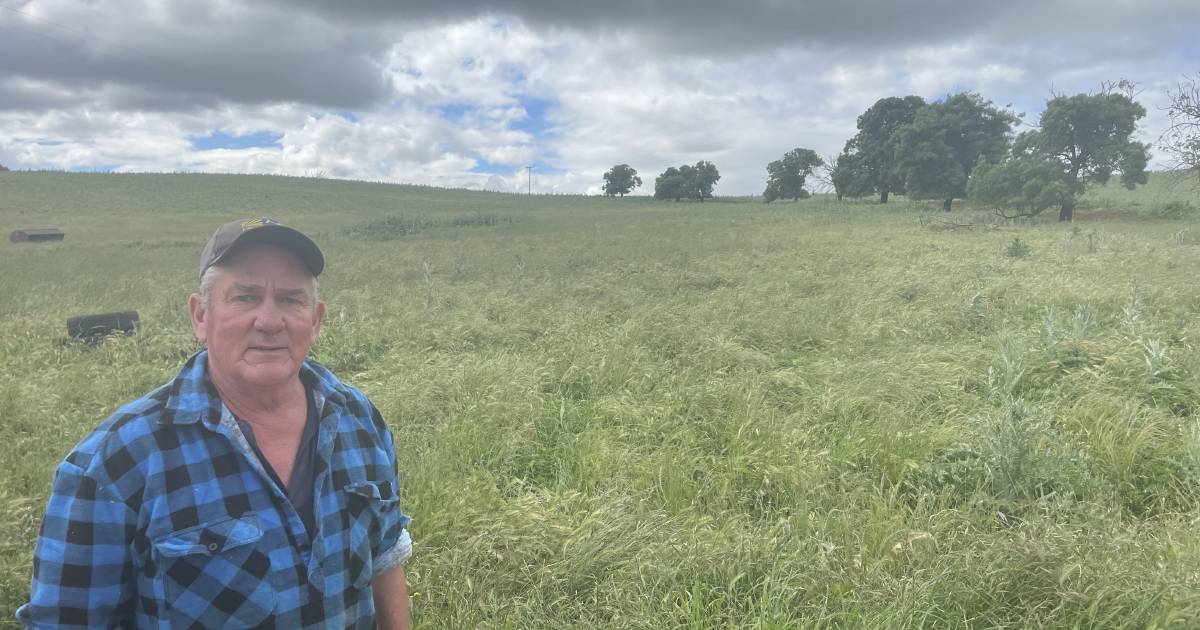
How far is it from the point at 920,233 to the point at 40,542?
23.3 meters

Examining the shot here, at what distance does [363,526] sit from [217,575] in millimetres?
353

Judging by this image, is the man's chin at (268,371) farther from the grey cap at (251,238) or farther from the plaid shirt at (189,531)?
the grey cap at (251,238)

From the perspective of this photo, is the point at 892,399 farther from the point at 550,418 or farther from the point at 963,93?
the point at 963,93

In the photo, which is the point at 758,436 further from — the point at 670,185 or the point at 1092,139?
the point at 670,185

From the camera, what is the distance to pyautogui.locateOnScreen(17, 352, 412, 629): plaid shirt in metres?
1.30

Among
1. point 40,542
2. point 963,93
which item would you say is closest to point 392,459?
point 40,542

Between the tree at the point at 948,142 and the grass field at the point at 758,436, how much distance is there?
29.6 m

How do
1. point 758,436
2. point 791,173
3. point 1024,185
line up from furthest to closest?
point 791,173 → point 1024,185 → point 758,436

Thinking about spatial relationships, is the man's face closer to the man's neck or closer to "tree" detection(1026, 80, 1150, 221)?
the man's neck

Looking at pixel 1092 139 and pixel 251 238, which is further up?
pixel 1092 139

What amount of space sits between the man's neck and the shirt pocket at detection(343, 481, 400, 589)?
28cm

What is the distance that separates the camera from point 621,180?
89438 mm

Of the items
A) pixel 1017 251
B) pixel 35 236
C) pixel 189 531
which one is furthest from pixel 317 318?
pixel 35 236

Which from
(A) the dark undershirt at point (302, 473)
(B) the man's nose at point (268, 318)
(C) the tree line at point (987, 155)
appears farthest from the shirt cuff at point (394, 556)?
(C) the tree line at point (987, 155)
